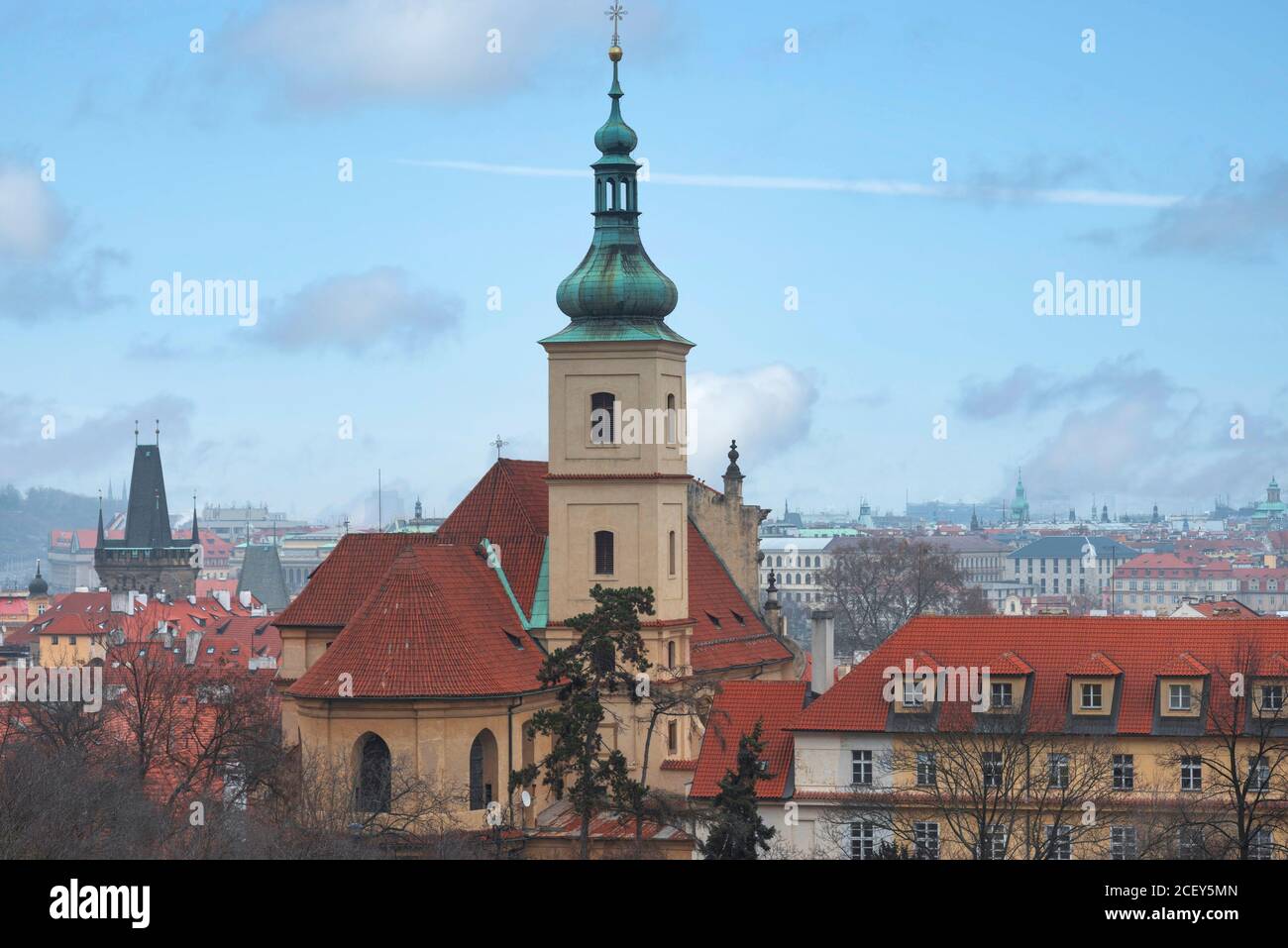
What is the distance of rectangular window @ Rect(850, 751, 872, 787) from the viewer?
1998 inches

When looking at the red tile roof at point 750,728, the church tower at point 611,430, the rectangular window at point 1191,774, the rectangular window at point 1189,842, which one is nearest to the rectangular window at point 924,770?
the red tile roof at point 750,728

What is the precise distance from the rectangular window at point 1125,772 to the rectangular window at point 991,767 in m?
3.59

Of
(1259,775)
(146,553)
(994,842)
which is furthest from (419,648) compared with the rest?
(146,553)

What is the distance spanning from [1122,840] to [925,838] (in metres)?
3.81

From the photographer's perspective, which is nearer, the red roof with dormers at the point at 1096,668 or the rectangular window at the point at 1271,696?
the rectangular window at the point at 1271,696

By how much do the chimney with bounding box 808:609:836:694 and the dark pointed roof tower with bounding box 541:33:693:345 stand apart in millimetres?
8020

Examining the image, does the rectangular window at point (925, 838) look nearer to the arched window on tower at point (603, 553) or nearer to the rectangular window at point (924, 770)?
the rectangular window at point (924, 770)

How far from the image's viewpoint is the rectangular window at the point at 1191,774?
4859 centimetres

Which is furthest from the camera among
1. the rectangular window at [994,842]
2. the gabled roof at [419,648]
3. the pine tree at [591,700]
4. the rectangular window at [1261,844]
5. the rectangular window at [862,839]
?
the gabled roof at [419,648]

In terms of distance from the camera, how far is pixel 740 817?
158ft

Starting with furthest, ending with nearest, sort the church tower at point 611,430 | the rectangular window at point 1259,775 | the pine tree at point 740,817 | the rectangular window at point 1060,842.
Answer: the church tower at point 611,430
the pine tree at point 740,817
the rectangular window at point 1259,775
the rectangular window at point 1060,842
